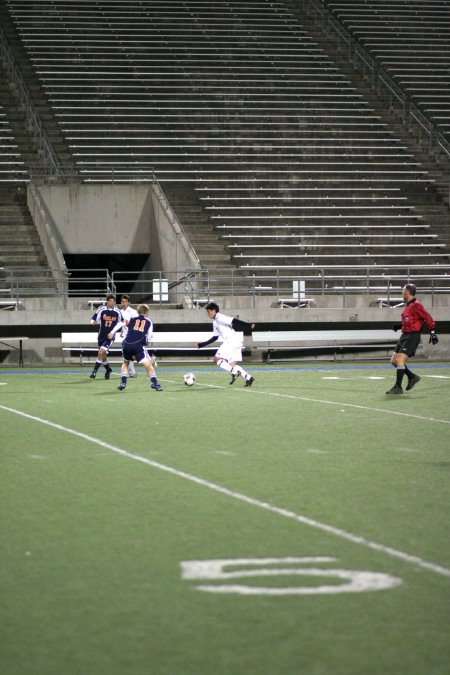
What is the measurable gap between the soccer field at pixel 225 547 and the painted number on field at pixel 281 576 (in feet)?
0.05

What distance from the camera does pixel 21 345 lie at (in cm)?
2822

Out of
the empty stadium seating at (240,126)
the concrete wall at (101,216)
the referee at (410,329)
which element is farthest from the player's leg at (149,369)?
the concrete wall at (101,216)

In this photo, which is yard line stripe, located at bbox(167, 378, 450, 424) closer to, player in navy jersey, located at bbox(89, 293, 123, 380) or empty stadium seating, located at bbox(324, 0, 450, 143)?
player in navy jersey, located at bbox(89, 293, 123, 380)

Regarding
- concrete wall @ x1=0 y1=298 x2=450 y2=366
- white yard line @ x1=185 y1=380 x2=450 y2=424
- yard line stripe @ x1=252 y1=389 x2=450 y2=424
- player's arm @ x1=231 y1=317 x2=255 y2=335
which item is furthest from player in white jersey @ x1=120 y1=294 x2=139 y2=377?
yard line stripe @ x1=252 y1=389 x2=450 y2=424

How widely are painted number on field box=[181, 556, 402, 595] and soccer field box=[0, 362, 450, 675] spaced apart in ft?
0.05

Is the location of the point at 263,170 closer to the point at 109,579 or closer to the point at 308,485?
the point at 308,485

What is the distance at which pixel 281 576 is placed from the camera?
6.01 meters

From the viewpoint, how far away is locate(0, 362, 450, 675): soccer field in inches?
189

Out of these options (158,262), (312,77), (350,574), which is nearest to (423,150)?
(312,77)

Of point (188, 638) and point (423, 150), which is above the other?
point (423, 150)

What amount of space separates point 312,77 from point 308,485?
35.1 m

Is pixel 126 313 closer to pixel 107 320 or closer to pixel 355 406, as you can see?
pixel 107 320

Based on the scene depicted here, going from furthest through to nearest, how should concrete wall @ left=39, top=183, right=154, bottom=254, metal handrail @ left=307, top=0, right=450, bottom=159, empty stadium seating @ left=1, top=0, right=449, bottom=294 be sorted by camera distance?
metal handrail @ left=307, top=0, right=450, bottom=159, empty stadium seating @ left=1, top=0, right=449, bottom=294, concrete wall @ left=39, top=183, right=154, bottom=254

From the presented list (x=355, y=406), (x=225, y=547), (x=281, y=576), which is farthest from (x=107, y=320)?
(x=281, y=576)
